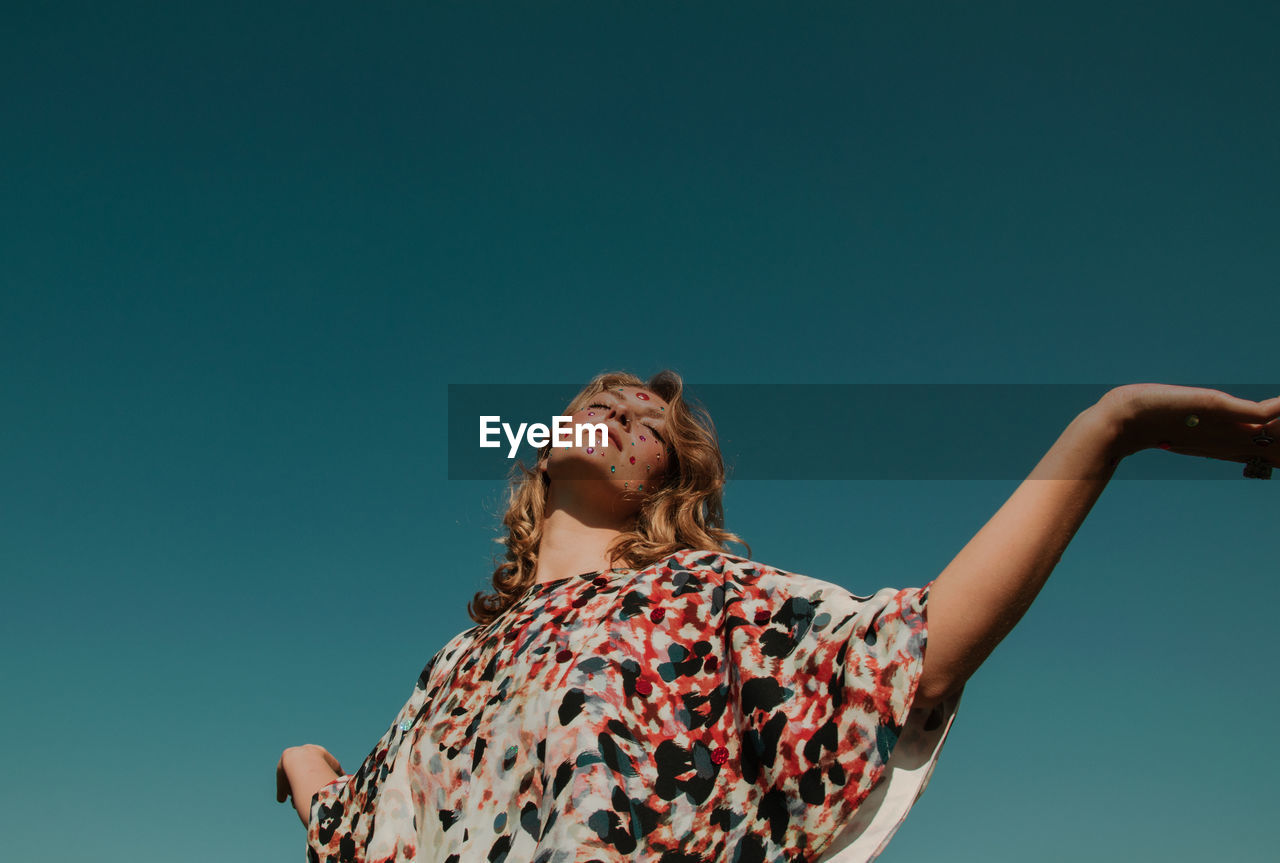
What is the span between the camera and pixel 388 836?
2891 millimetres

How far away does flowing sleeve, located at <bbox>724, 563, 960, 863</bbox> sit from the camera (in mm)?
2148

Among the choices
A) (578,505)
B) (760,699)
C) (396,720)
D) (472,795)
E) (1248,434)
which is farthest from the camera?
(578,505)

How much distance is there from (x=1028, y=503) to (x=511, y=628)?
6.13 feet

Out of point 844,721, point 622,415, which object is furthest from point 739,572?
point 622,415

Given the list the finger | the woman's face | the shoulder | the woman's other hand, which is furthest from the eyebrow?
the finger

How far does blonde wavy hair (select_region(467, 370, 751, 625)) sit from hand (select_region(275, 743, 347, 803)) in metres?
0.85

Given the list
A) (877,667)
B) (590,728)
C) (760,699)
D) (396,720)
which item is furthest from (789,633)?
(396,720)

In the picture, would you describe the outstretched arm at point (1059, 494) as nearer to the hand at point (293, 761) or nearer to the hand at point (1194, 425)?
the hand at point (1194, 425)

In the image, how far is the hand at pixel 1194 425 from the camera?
196 centimetres

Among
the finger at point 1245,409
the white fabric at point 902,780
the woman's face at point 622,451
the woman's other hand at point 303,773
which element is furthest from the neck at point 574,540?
the finger at point 1245,409

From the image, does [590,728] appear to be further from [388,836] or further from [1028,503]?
[1028,503]

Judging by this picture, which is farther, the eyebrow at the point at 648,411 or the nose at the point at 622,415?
the eyebrow at the point at 648,411

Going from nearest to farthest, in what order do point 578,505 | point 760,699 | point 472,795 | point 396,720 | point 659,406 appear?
point 760,699
point 472,795
point 396,720
point 578,505
point 659,406

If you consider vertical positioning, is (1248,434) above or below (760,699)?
above
